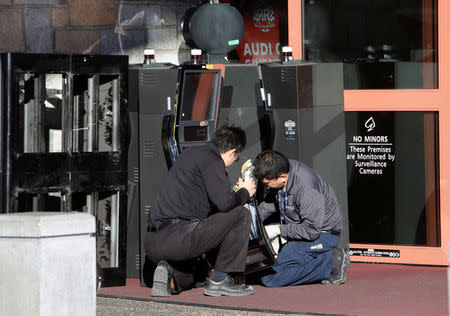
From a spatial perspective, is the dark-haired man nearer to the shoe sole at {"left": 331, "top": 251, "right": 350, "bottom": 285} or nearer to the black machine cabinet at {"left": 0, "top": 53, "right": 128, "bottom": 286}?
the shoe sole at {"left": 331, "top": 251, "right": 350, "bottom": 285}

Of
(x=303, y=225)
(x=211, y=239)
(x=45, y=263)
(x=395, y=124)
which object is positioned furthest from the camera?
(x=395, y=124)

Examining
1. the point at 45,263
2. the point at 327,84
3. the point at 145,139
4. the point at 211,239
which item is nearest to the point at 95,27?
the point at 145,139

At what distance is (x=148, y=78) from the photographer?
774 centimetres

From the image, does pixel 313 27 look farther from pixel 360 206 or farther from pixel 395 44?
pixel 360 206

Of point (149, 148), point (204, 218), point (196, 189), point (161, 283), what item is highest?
point (149, 148)

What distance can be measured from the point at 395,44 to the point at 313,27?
728 mm

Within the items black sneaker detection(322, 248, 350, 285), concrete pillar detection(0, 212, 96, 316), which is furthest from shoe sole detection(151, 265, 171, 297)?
concrete pillar detection(0, 212, 96, 316)

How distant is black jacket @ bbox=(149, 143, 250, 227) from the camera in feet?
23.1

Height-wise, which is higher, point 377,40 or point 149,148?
point 377,40

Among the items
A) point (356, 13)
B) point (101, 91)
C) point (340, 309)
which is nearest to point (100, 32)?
point (101, 91)

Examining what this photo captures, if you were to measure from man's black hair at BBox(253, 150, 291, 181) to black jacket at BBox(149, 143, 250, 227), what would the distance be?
260 mm

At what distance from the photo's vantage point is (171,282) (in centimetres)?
725

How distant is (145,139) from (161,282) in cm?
117

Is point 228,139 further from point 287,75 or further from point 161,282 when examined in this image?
point 161,282
